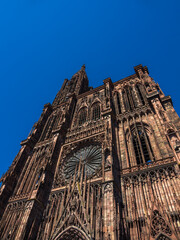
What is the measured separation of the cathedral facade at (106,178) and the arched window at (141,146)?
0.08 meters

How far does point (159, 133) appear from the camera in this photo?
1617 centimetres

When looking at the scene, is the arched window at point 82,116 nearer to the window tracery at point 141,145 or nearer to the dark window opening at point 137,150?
the window tracery at point 141,145

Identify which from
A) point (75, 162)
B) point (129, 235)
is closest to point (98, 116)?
point (75, 162)

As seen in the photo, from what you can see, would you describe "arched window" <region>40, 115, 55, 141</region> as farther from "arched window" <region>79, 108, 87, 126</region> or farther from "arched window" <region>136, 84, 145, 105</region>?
"arched window" <region>136, 84, 145, 105</region>

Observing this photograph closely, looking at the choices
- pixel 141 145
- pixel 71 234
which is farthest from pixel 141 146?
pixel 71 234

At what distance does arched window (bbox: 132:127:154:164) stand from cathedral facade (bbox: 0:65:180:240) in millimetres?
82

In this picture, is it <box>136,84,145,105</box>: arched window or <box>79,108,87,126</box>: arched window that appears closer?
<box>136,84,145,105</box>: arched window

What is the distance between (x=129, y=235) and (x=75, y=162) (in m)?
8.82

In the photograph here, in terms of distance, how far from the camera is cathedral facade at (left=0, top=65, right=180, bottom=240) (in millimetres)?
11632

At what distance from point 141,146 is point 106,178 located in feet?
15.3

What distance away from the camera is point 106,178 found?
534 inches

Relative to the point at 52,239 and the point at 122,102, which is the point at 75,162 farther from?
the point at 122,102

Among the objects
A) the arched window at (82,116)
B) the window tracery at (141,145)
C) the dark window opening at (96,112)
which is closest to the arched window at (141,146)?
the window tracery at (141,145)

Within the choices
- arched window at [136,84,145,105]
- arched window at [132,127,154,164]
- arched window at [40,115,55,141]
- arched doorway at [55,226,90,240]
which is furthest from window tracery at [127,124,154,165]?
arched window at [40,115,55,141]
